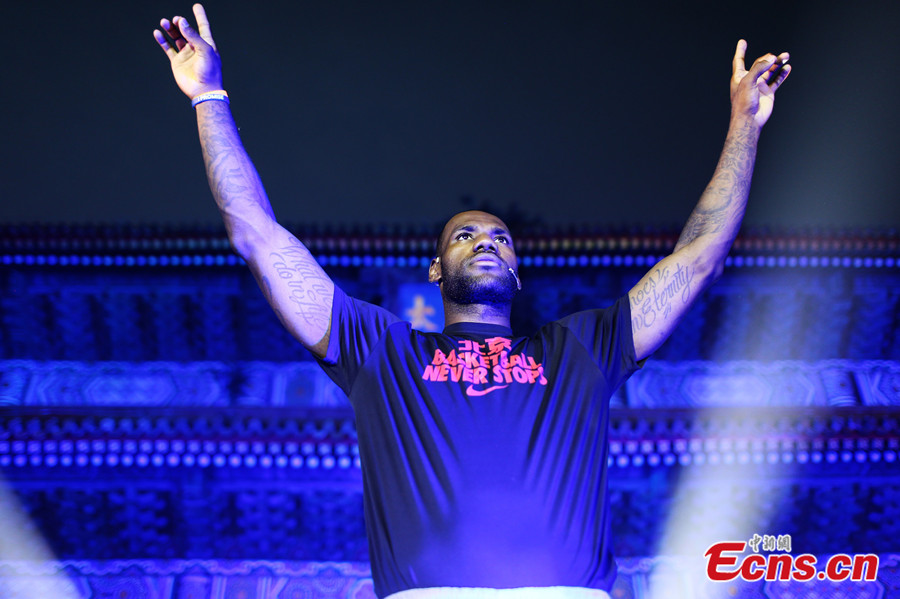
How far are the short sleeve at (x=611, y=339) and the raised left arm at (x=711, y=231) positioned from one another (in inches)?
0.8

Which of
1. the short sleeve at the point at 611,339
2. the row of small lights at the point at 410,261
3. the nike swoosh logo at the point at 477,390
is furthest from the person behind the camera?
the row of small lights at the point at 410,261

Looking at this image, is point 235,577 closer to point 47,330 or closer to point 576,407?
point 47,330

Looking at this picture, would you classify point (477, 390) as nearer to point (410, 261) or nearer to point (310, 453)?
point (310, 453)

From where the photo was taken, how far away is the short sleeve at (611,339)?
125 centimetres

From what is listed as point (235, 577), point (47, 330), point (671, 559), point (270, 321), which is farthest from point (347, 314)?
point (47, 330)

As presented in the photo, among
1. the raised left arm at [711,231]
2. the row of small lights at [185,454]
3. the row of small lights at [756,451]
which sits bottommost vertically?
the row of small lights at [185,454]

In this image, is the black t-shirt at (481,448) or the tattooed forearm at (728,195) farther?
the tattooed forearm at (728,195)

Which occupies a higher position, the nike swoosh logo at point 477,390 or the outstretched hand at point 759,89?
the outstretched hand at point 759,89

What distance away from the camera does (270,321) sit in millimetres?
2807

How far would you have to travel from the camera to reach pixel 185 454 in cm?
212

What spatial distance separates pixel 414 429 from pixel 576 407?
328 mm

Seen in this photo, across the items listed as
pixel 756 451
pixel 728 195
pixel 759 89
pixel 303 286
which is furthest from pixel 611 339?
pixel 756 451

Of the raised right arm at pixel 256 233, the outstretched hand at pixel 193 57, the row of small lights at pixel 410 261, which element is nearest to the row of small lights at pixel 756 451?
the row of small lights at pixel 410 261

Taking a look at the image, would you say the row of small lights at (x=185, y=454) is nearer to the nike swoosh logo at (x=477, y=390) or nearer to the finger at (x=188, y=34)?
the nike swoosh logo at (x=477, y=390)
